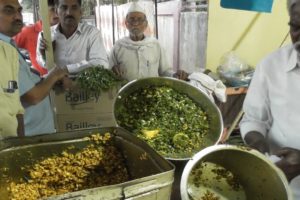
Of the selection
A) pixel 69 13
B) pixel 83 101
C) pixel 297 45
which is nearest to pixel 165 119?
pixel 297 45

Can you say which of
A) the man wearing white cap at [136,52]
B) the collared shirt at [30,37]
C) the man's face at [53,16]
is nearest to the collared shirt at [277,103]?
the man wearing white cap at [136,52]

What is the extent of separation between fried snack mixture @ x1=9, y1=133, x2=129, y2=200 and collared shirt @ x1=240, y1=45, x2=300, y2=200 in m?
0.71

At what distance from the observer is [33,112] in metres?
2.27

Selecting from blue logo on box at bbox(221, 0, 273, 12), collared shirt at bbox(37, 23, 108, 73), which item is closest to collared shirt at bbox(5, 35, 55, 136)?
collared shirt at bbox(37, 23, 108, 73)

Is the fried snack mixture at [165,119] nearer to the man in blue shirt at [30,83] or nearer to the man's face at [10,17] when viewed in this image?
the man in blue shirt at [30,83]

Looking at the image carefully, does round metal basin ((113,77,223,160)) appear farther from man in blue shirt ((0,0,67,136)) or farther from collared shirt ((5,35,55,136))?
collared shirt ((5,35,55,136))

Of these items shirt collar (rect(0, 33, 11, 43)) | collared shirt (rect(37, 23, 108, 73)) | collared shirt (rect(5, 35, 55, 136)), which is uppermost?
shirt collar (rect(0, 33, 11, 43))

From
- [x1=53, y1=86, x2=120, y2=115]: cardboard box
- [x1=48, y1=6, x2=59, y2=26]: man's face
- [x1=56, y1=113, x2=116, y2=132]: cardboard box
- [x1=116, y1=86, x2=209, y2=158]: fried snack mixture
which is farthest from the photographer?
[x1=48, y1=6, x2=59, y2=26]: man's face

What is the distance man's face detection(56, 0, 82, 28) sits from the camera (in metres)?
2.66

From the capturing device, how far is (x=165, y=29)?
4.18 metres

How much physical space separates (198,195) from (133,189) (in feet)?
1.34

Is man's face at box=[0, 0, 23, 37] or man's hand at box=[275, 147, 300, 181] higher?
man's face at box=[0, 0, 23, 37]

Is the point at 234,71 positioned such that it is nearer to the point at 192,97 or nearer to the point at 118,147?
the point at 192,97

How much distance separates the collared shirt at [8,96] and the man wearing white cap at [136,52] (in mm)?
1445
